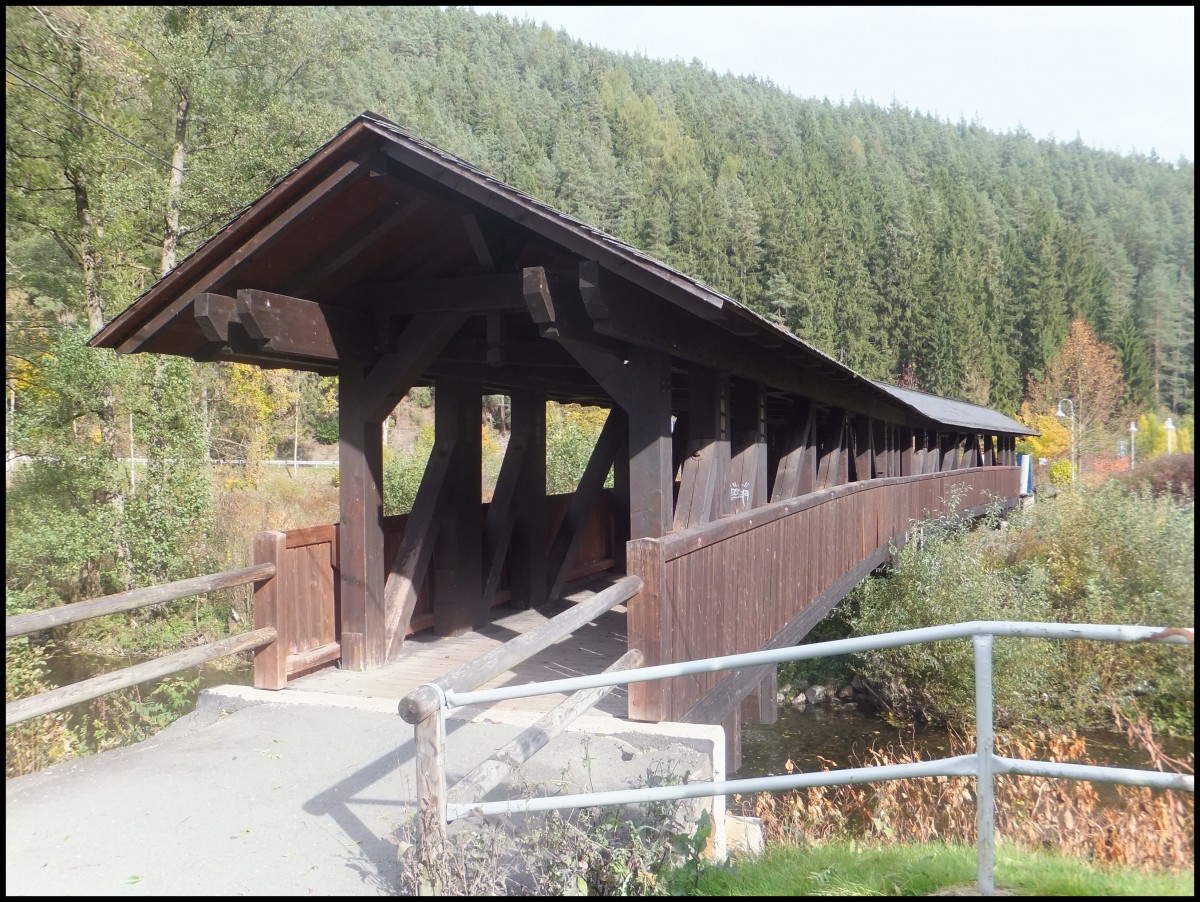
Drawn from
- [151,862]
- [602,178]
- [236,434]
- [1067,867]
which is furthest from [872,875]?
[602,178]

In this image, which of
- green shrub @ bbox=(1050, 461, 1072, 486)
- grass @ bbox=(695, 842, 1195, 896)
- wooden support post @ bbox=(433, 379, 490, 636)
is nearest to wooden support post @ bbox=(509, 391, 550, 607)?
wooden support post @ bbox=(433, 379, 490, 636)

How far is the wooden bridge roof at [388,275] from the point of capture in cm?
489

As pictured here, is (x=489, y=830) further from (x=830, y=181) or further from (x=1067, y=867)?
(x=830, y=181)

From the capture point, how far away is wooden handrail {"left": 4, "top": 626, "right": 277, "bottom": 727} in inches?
175

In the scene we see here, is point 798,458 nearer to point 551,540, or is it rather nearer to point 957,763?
point 551,540

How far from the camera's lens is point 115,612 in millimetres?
5203

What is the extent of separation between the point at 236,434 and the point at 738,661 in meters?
23.3

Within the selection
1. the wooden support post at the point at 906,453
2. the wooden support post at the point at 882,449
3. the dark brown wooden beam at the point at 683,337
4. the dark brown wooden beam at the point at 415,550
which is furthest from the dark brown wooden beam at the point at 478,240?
the wooden support post at the point at 906,453

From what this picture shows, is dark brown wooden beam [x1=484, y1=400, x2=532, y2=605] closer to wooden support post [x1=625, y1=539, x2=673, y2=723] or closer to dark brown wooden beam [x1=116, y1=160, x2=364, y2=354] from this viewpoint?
dark brown wooden beam [x1=116, y1=160, x2=364, y2=354]

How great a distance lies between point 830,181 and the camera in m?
62.5

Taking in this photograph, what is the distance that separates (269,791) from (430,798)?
156 centimetres

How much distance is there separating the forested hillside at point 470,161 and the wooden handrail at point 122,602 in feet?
15.8

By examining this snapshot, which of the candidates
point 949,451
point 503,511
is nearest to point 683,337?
point 503,511

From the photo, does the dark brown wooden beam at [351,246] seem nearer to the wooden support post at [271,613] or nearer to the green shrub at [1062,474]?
the wooden support post at [271,613]
